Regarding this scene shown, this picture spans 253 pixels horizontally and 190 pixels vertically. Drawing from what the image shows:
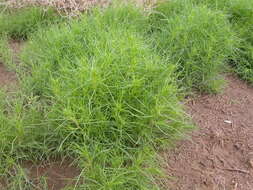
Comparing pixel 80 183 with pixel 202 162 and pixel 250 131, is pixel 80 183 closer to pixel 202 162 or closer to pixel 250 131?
pixel 202 162

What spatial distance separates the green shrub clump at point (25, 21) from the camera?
3.45m

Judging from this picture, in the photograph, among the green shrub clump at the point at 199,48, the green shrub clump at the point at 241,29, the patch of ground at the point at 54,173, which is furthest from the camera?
the green shrub clump at the point at 241,29

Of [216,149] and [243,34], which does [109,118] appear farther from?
[243,34]

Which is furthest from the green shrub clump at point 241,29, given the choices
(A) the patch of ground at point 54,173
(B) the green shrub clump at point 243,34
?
(A) the patch of ground at point 54,173

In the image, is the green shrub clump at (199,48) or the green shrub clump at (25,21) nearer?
the green shrub clump at (199,48)

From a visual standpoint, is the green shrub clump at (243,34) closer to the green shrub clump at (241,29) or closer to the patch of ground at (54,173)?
the green shrub clump at (241,29)

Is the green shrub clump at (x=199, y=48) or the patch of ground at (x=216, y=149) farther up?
the green shrub clump at (x=199, y=48)

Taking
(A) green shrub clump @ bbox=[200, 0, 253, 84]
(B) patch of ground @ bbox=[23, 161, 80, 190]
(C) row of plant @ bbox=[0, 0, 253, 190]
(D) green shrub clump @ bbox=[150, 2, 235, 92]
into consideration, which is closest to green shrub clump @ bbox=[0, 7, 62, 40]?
(C) row of plant @ bbox=[0, 0, 253, 190]

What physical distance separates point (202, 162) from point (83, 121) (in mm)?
867

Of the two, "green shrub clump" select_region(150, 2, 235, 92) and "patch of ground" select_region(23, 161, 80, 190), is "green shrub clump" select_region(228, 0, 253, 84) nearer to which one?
Result: "green shrub clump" select_region(150, 2, 235, 92)

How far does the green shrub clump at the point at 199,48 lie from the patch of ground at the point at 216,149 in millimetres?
158

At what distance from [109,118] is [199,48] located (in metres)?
1.18

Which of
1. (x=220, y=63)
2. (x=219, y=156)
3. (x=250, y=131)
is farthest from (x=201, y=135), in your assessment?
(x=220, y=63)

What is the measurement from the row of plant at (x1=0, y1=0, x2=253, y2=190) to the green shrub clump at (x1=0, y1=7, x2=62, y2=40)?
621 millimetres
